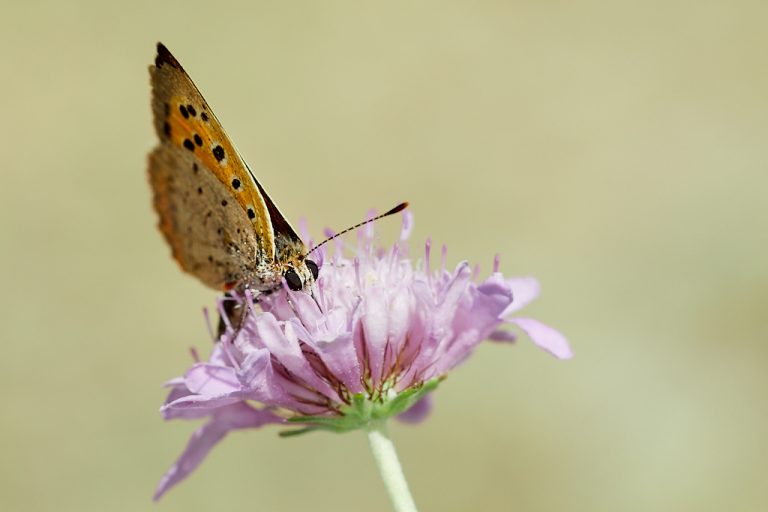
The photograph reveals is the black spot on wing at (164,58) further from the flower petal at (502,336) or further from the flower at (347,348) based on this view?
the flower petal at (502,336)

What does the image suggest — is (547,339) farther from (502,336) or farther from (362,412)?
(362,412)

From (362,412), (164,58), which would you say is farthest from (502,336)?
(164,58)

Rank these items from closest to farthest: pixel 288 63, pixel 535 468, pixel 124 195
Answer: pixel 535 468, pixel 124 195, pixel 288 63

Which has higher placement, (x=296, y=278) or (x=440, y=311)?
(x=296, y=278)

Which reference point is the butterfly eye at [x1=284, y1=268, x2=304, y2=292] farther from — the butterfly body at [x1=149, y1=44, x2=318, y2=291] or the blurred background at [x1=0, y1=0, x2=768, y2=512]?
the blurred background at [x1=0, y1=0, x2=768, y2=512]

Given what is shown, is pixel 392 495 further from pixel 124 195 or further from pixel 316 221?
pixel 124 195

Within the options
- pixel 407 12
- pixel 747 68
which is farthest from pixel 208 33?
pixel 747 68

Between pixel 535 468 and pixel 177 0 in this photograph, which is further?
pixel 177 0

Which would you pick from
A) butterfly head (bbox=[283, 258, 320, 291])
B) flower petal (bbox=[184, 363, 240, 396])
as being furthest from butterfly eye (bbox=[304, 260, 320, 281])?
flower petal (bbox=[184, 363, 240, 396])
